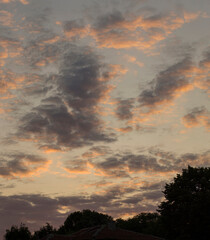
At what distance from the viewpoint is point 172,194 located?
5409 cm

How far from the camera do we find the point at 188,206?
170ft

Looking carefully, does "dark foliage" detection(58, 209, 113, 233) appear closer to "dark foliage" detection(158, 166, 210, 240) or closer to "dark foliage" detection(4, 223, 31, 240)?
"dark foliage" detection(4, 223, 31, 240)

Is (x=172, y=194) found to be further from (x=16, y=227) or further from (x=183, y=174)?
(x=16, y=227)

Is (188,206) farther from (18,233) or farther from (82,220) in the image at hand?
(82,220)

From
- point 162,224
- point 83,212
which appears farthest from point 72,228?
point 162,224

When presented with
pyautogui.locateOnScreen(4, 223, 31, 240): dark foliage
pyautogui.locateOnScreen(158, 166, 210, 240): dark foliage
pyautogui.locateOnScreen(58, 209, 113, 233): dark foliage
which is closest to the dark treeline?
pyautogui.locateOnScreen(158, 166, 210, 240): dark foliage

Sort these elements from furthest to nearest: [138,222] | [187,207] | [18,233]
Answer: [138,222]
[18,233]
[187,207]

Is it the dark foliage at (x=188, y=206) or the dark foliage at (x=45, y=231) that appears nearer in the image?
the dark foliage at (x=188, y=206)

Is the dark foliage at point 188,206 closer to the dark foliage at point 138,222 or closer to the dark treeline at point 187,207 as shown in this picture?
the dark treeline at point 187,207

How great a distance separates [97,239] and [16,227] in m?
39.6

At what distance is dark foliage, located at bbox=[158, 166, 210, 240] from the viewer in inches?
1946

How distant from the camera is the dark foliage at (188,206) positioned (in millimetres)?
49438

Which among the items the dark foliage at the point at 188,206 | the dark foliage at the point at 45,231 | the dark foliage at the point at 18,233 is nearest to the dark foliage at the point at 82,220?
the dark foliage at the point at 45,231

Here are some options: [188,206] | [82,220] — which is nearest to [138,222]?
[82,220]
